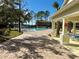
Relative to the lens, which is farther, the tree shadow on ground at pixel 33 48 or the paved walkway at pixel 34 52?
the tree shadow on ground at pixel 33 48

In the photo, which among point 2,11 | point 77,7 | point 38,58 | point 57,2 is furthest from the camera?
point 57,2

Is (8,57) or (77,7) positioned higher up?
(77,7)

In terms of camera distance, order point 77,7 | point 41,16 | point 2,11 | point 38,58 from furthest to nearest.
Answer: point 41,16
point 2,11
point 77,7
point 38,58

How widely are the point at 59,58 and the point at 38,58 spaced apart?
1224 mm

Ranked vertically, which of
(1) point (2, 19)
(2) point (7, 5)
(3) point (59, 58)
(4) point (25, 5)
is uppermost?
(4) point (25, 5)

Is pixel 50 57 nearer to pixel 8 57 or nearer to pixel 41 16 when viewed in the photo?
pixel 8 57

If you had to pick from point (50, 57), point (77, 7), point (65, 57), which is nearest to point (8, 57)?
point (50, 57)

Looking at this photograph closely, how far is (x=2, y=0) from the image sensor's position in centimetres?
1666

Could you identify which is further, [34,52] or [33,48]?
[33,48]

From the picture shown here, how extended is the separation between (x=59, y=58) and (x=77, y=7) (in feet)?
11.6

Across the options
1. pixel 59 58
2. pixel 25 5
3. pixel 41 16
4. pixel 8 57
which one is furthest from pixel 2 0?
pixel 41 16

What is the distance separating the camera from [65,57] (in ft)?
30.5

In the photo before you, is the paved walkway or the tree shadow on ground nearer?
the paved walkway

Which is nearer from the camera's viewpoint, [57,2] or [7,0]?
[7,0]
